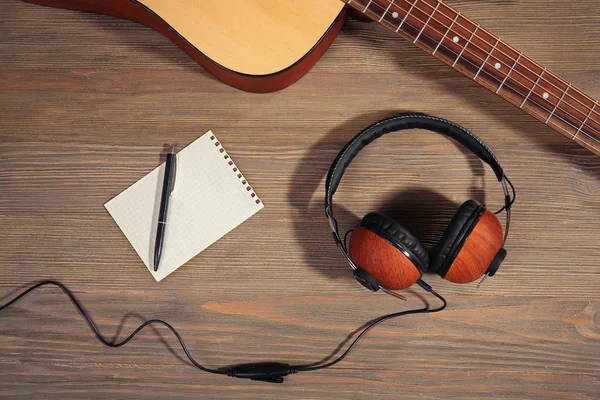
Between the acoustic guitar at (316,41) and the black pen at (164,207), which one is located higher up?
the acoustic guitar at (316,41)

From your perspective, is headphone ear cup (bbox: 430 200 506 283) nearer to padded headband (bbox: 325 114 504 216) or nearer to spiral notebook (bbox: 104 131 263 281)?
padded headband (bbox: 325 114 504 216)

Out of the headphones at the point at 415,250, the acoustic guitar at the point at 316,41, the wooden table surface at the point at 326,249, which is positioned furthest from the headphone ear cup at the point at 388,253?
the acoustic guitar at the point at 316,41

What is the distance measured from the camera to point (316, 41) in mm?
755

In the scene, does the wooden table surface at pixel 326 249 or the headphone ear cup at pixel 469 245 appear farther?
the wooden table surface at pixel 326 249

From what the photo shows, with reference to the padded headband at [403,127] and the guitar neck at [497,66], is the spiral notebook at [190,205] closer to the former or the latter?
the padded headband at [403,127]

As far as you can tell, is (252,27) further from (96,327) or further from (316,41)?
(96,327)

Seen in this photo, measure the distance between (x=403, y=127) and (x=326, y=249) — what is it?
25 cm

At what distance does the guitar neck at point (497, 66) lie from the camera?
0.71m

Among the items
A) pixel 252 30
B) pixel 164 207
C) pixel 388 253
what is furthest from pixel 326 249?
pixel 252 30

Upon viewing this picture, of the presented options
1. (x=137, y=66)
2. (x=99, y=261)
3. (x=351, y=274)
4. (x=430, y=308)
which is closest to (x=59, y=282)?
(x=99, y=261)

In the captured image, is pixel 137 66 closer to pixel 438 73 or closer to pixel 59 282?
pixel 59 282

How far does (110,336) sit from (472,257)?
62 cm

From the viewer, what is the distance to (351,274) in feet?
2.66

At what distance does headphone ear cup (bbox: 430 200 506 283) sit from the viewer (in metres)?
0.69
